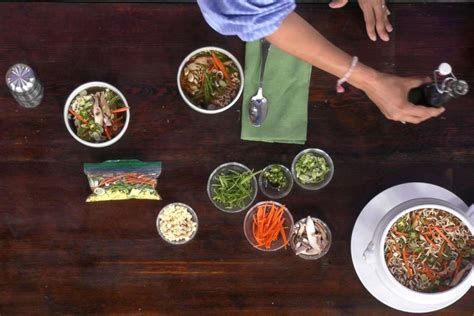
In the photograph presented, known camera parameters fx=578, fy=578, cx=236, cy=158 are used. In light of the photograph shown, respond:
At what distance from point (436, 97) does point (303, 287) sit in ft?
2.05

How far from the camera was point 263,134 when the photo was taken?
1623 mm

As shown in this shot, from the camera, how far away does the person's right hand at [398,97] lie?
4.95ft

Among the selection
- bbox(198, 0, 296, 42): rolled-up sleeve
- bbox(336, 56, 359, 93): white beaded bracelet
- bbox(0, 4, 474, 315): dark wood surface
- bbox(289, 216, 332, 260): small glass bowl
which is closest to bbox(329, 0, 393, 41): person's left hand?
bbox(0, 4, 474, 315): dark wood surface

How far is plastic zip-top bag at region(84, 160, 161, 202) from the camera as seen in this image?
156cm

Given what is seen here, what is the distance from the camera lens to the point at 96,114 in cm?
157

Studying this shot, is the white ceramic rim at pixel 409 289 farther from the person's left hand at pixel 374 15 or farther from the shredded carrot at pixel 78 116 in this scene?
the shredded carrot at pixel 78 116

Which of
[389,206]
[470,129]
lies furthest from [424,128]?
[389,206]

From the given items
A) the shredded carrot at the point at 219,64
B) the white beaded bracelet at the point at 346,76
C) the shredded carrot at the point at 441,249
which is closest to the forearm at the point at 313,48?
the white beaded bracelet at the point at 346,76

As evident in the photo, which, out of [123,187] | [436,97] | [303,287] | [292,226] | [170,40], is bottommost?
[303,287]

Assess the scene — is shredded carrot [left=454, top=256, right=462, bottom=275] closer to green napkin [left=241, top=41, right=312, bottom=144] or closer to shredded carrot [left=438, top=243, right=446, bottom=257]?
shredded carrot [left=438, top=243, right=446, bottom=257]

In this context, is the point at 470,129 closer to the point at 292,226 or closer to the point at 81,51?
the point at 292,226

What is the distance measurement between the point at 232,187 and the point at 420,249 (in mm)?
524

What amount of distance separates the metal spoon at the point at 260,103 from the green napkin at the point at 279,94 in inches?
0.5

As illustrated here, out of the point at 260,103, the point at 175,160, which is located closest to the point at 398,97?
the point at 260,103
